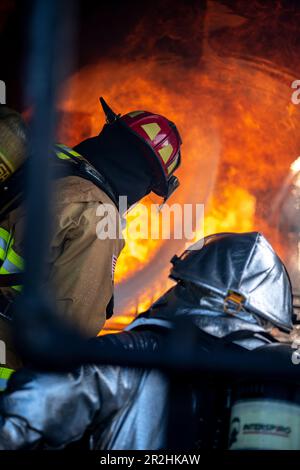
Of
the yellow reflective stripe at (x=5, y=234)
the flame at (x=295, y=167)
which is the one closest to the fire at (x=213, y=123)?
the flame at (x=295, y=167)

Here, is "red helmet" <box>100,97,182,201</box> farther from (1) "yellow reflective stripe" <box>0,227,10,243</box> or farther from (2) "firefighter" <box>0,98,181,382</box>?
(1) "yellow reflective stripe" <box>0,227,10,243</box>

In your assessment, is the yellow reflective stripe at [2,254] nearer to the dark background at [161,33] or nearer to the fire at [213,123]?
the fire at [213,123]

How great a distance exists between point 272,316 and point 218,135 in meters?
4.48

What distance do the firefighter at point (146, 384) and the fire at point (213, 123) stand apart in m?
4.07

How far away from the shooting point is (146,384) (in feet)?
6.59

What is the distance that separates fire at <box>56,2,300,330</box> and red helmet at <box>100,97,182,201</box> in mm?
2548

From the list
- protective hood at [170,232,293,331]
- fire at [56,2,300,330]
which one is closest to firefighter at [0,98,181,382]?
protective hood at [170,232,293,331]

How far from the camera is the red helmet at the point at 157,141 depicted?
12.4 ft

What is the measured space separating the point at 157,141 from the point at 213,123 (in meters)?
2.98

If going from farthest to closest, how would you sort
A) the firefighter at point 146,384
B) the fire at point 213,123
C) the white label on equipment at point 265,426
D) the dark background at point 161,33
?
the fire at point 213,123
the dark background at point 161,33
the firefighter at point 146,384
the white label on equipment at point 265,426

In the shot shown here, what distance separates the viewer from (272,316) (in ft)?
8.03

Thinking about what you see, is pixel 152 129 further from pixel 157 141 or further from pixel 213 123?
pixel 213 123

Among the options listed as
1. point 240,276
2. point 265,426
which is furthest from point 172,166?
point 265,426

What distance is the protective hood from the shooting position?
2.37 meters
